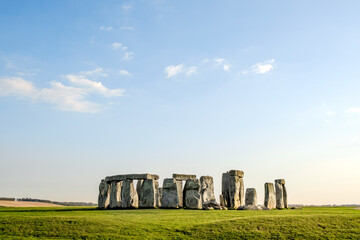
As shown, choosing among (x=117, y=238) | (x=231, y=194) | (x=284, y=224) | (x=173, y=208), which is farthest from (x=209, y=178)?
(x=117, y=238)

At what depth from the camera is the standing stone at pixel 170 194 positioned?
23234 mm

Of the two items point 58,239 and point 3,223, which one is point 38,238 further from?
point 3,223

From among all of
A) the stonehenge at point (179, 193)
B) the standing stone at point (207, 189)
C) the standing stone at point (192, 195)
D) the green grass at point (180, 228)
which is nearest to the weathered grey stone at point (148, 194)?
the stonehenge at point (179, 193)

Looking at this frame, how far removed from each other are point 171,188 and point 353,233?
11.9 meters

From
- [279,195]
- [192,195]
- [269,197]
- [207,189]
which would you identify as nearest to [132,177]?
[192,195]

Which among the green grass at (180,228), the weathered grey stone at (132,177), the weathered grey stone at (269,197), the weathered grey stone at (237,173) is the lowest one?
the green grass at (180,228)

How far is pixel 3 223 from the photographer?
1451 centimetres

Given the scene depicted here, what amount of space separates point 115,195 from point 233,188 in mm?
7965

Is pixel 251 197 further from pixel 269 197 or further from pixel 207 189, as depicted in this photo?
pixel 207 189

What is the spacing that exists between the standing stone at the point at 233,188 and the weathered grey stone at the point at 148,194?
550cm

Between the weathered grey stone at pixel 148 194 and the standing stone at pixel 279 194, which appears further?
the standing stone at pixel 279 194

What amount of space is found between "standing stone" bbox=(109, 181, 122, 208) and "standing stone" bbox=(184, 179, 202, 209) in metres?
4.38

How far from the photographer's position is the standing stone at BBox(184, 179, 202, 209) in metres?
22.9

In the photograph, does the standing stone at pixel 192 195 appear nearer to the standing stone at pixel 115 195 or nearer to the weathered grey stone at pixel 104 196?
the standing stone at pixel 115 195
